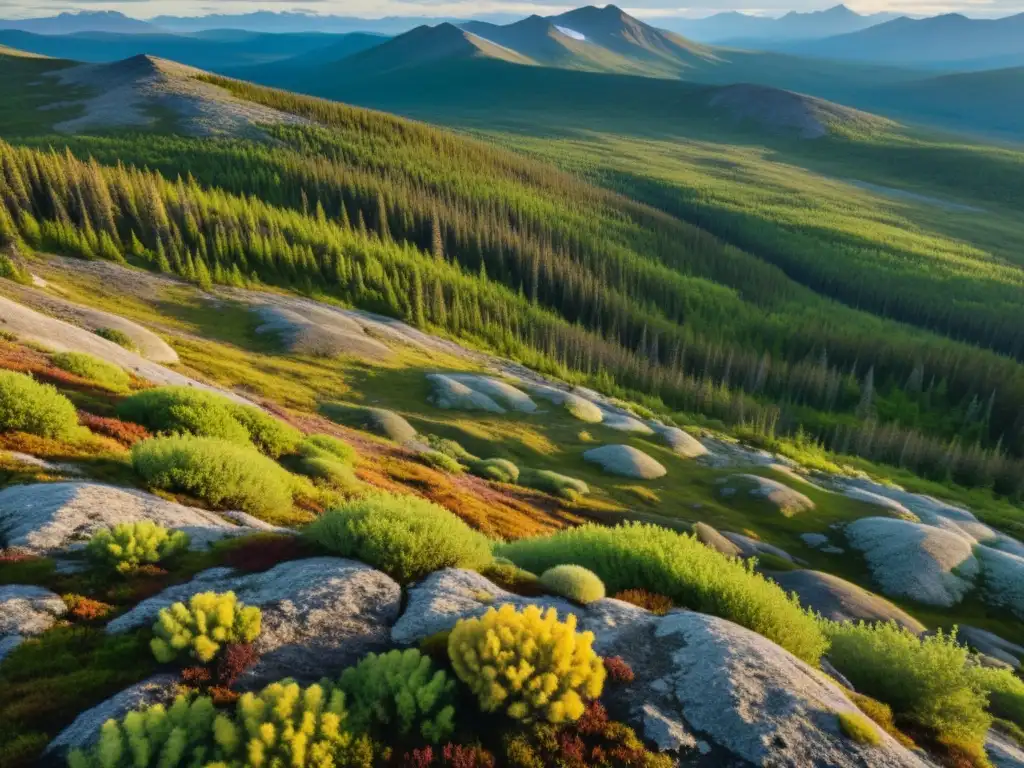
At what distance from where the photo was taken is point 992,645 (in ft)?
85.1

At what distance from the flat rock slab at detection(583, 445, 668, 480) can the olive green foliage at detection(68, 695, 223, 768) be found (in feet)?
113

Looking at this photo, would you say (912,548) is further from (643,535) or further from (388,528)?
(388,528)

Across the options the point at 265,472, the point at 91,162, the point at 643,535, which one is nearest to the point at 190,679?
the point at 265,472

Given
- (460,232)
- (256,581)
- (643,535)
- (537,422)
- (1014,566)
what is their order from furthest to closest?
1. (460,232)
2. (537,422)
3. (1014,566)
4. (643,535)
5. (256,581)

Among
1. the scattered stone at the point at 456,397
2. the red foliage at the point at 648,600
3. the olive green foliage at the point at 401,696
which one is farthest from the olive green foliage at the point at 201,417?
the scattered stone at the point at 456,397

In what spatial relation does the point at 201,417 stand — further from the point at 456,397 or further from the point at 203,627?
the point at 456,397

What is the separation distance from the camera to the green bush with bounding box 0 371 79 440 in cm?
1245

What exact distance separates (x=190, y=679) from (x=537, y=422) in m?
39.4

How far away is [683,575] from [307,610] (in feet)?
22.1

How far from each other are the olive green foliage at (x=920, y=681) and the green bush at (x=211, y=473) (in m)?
11.9

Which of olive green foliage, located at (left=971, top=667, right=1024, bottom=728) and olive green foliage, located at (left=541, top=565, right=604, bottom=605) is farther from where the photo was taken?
olive green foliage, located at (left=971, top=667, right=1024, bottom=728)

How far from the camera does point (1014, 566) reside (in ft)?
108

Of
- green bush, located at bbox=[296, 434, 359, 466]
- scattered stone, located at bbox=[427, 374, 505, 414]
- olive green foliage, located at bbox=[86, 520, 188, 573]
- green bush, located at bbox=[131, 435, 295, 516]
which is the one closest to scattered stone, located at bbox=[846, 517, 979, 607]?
scattered stone, located at bbox=[427, 374, 505, 414]

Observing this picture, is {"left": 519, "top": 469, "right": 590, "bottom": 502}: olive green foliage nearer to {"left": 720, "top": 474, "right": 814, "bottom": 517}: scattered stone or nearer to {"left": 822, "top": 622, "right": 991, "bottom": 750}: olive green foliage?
{"left": 720, "top": 474, "right": 814, "bottom": 517}: scattered stone
